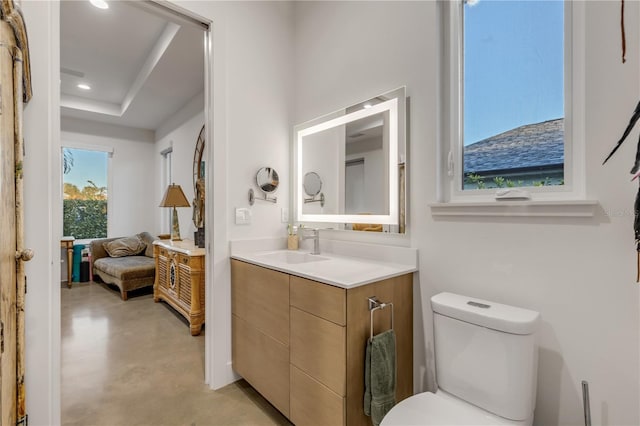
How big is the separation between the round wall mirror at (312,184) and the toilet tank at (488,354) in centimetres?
123

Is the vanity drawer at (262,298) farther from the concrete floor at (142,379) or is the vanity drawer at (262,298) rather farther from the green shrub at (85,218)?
the green shrub at (85,218)

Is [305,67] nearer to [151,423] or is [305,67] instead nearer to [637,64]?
[637,64]

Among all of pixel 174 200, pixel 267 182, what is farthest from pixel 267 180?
pixel 174 200

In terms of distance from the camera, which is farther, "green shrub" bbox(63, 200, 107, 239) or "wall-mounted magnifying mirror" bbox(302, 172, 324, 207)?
"green shrub" bbox(63, 200, 107, 239)

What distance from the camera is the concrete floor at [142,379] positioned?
5.76 feet

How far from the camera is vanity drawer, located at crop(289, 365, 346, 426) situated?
1325 mm

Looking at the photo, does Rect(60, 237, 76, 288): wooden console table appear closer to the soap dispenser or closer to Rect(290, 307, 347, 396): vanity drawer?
the soap dispenser

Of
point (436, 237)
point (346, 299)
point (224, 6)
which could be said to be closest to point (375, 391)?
point (346, 299)

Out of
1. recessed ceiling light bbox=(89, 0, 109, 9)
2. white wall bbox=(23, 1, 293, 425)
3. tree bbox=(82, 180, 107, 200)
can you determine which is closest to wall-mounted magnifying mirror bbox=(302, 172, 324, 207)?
white wall bbox=(23, 1, 293, 425)

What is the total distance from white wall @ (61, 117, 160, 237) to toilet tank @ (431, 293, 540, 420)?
567 cm

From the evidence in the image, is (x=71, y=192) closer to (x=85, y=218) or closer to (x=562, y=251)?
(x=85, y=218)

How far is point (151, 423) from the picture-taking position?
5.55 ft

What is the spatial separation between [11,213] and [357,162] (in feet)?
5.47

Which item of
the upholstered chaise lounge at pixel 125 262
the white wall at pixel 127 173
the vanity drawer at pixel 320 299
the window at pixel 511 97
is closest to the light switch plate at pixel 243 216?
the vanity drawer at pixel 320 299
